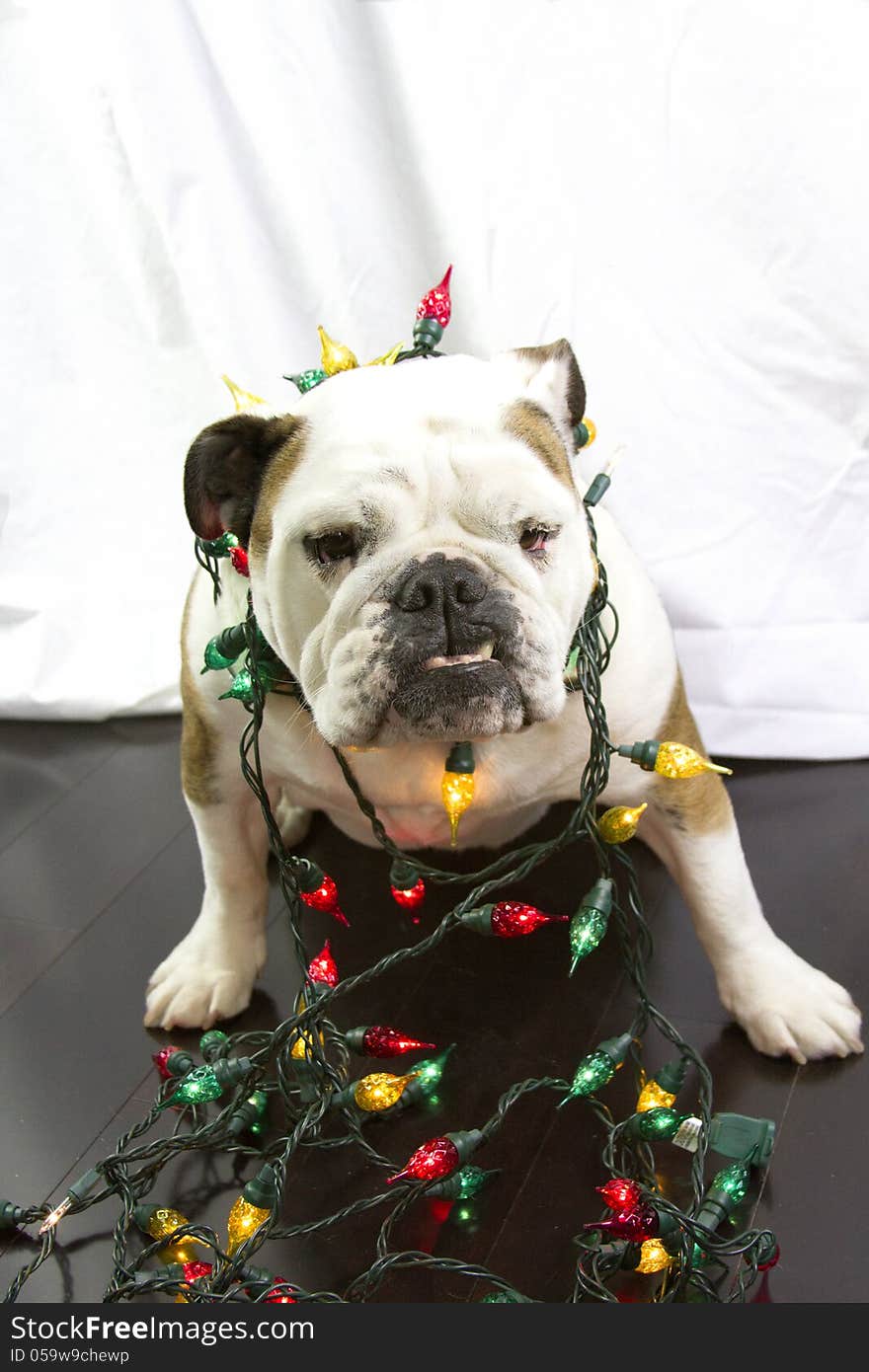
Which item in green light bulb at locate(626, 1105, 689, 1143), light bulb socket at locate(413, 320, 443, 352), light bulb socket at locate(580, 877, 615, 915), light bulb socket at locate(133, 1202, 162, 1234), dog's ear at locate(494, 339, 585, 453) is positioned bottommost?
green light bulb at locate(626, 1105, 689, 1143)

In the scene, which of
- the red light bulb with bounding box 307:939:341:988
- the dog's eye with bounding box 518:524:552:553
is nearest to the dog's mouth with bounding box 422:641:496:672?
the dog's eye with bounding box 518:524:552:553

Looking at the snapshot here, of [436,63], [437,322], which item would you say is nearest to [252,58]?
[436,63]

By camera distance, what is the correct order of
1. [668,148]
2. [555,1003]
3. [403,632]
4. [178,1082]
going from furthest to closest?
[668,148] → [555,1003] → [178,1082] → [403,632]

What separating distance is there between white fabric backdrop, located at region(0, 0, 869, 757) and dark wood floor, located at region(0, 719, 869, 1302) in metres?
0.35

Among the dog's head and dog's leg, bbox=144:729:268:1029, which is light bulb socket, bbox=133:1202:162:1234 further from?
the dog's head

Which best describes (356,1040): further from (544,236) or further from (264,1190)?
(544,236)

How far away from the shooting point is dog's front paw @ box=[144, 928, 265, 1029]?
188 centimetres

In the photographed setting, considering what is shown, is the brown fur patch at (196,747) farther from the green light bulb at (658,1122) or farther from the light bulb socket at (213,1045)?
the green light bulb at (658,1122)

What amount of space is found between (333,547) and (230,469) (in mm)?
196

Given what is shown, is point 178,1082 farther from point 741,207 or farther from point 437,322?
point 741,207

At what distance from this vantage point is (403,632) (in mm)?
1328

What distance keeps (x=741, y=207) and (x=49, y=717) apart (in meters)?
1.50

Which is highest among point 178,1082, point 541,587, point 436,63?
point 436,63

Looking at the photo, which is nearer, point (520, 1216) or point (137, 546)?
point (520, 1216)
